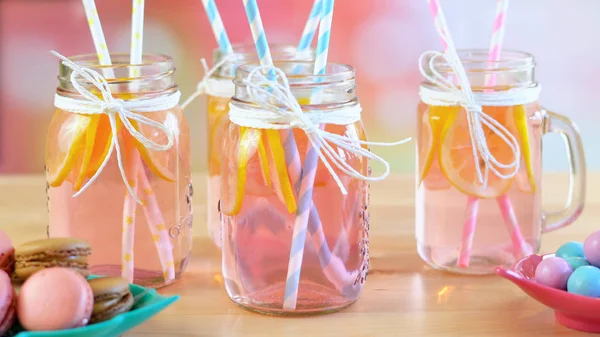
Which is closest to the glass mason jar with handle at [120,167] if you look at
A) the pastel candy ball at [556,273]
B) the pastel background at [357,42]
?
the pastel candy ball at [556,273]

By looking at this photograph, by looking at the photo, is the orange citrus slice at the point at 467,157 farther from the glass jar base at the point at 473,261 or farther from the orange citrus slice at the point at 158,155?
the orange citrus slice at the point at 158,155

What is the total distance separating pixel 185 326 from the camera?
2.60ft

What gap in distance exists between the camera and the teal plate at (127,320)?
659 millimetres

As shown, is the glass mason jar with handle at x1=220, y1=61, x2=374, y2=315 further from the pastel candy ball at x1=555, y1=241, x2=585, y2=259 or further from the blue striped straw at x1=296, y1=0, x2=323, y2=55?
the pastel candy ball at x1=555, y1=241, x2=585, y2=259

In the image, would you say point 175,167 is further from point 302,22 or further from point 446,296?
point 302,22

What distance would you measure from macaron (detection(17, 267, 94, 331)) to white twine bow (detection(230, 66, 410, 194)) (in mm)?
221

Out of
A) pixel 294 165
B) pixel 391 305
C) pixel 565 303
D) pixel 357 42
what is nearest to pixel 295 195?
pixel 294 165

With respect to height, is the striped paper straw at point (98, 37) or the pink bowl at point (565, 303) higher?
the striped paper straw at point (98, 37)

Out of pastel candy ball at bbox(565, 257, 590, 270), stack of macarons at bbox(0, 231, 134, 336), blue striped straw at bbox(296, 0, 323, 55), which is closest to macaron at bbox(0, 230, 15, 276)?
stack of macarons at bbox(0, 231, 134, 336)

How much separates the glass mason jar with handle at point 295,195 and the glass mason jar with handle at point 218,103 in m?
0.18

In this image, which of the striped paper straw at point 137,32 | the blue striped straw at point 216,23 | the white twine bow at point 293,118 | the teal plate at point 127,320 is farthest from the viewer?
the blue striped straw at point 216,23

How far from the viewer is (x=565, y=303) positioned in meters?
0.75

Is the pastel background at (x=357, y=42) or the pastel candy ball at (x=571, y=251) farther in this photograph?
the pastel background at (x=357, y=42)

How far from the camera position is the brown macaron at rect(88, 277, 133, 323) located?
690 millimetres
